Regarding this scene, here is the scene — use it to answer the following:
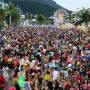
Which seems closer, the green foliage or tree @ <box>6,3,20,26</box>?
the green foliage

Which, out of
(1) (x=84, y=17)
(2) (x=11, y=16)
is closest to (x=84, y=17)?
(1) (x=84, y=17)

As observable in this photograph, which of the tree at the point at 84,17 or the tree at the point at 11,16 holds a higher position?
the tree at the point at 84,17

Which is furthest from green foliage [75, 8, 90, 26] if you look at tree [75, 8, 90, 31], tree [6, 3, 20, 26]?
tree [6, 3, 20, 26]

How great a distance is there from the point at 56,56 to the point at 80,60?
96.5 inches

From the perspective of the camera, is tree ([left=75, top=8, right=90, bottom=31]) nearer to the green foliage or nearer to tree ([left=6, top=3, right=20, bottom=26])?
the green foliage

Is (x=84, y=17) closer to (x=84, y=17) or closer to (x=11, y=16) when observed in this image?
(x=84, y=17)

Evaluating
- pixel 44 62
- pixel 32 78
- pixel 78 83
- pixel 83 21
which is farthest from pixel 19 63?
pixel 83 21

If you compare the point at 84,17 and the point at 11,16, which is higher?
the point at 84,17

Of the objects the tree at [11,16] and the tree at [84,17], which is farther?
the tree at [11,16]

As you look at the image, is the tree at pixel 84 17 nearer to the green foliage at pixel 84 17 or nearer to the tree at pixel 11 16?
the green foliage at pixel 84 17

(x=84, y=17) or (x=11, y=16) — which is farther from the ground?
(x=84, y=17)

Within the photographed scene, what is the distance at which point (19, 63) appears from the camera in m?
24.8

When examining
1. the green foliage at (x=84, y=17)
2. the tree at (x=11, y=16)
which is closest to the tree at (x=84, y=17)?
the green foliage at (x=84, y=17)

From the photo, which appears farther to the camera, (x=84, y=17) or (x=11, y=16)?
(x=11, y=16)
